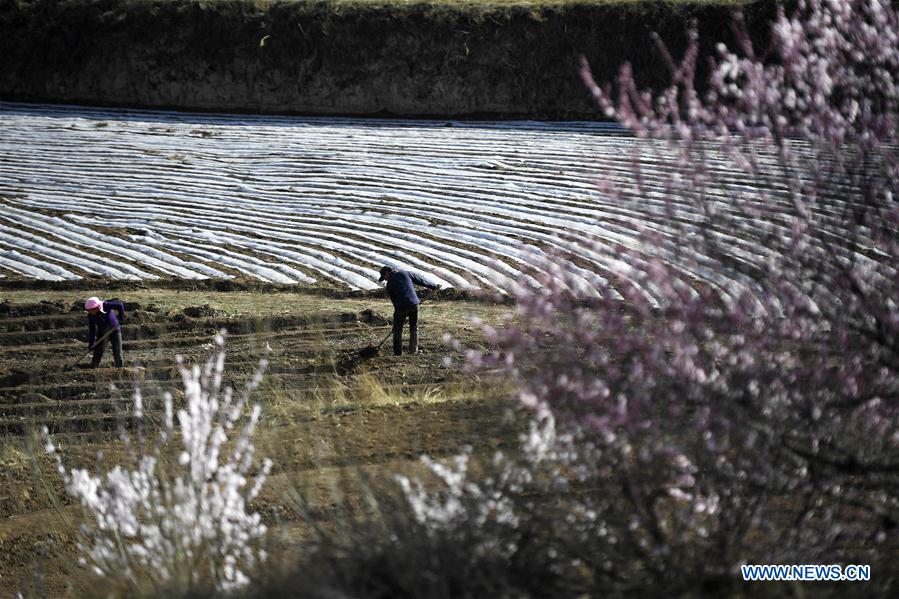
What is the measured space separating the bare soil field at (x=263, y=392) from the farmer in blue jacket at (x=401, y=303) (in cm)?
17

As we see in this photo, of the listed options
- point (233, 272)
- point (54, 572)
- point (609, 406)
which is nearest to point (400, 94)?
point (233, 272)

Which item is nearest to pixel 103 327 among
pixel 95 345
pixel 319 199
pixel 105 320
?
pixel 105 320

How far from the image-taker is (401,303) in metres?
10.2

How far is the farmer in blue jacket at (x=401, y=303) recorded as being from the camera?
10.2 metres

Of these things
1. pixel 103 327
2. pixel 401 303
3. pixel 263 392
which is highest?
pixel 401 303

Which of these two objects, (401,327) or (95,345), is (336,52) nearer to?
(401,327)

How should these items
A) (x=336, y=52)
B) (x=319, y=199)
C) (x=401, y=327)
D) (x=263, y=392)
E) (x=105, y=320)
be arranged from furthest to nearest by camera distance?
(x=336, y=52) → (x=319, y=199) → (x=401, y=327) → (x=105, y=320) → (x=263, y=392)

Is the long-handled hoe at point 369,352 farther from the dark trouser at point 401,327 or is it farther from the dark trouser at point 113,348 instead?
the dark trouser at point 113,348

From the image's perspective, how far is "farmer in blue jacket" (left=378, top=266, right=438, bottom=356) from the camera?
10.2 meters

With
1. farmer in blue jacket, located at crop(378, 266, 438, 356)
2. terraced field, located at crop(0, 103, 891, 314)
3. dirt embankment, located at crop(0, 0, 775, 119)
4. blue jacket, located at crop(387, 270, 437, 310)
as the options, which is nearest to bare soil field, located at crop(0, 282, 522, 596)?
farmer in blue jacket, located at crop(378, 266, 438, 356)

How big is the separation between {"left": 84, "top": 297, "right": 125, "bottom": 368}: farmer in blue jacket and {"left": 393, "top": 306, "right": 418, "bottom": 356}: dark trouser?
2.80 meters

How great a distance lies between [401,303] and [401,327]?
26 centimetres
